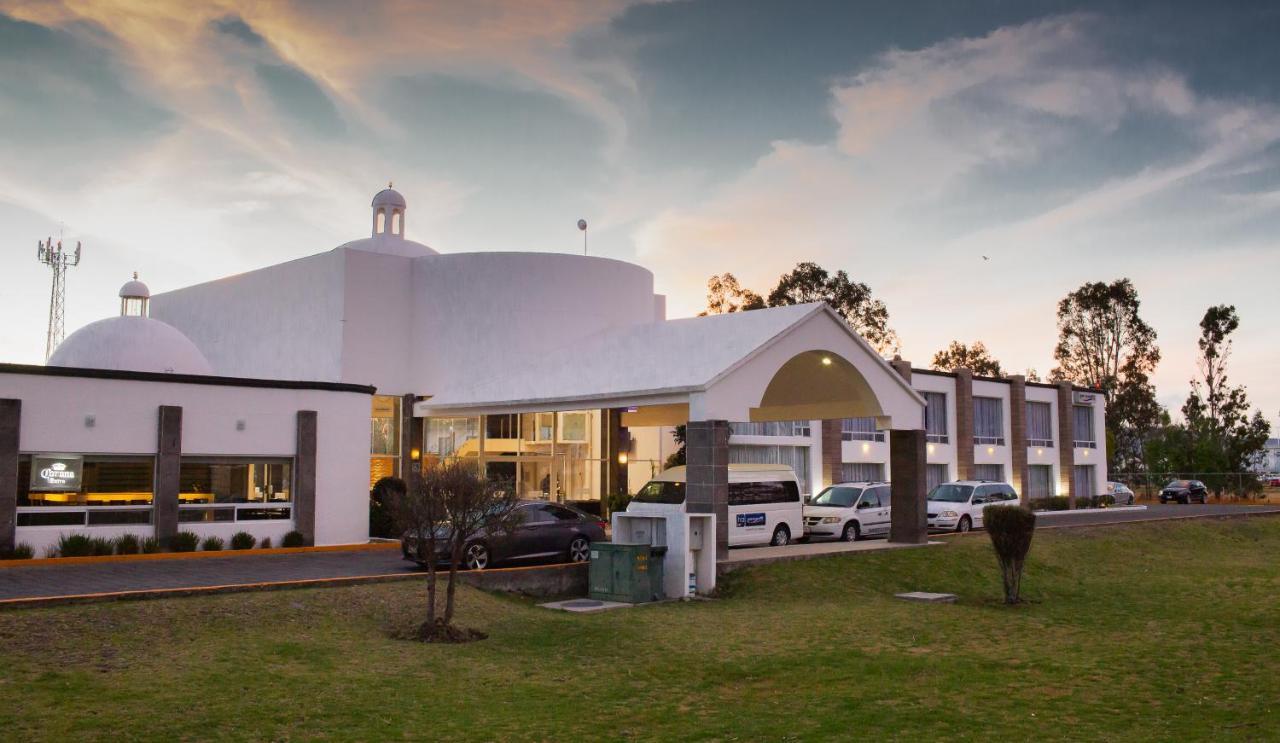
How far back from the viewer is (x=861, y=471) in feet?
134

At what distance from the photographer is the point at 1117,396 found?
70.4 meters

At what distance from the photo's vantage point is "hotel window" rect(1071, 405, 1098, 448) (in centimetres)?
5122

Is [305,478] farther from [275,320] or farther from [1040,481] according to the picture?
[1040,481]

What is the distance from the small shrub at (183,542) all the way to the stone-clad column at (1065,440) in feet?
131

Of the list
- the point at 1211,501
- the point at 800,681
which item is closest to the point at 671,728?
the point at 800,681

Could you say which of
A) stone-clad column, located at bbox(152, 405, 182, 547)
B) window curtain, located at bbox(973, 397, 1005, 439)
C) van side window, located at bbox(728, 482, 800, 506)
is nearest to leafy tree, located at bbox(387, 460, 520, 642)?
stone-clad column, located at bbox(152, 405, 182, 547)

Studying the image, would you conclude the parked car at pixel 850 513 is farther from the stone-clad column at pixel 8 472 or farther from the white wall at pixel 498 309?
the stone-clad column at pixel 8 472

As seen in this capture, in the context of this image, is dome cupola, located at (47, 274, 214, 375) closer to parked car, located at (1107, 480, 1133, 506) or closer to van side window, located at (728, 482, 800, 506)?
van side window, located at (728, 482, 800, 506)

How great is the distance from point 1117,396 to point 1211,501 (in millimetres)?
14263

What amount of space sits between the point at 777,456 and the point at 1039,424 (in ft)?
58.9

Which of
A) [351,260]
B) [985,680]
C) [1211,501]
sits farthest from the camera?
[1211,501]

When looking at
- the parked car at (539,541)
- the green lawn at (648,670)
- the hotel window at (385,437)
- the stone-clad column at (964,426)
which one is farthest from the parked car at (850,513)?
the stone-clad column at (964,426)

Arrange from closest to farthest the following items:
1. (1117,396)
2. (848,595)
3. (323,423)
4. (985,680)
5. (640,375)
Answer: (985,680)
(848,595)
(640,375)
(323,423)
(1117,396)

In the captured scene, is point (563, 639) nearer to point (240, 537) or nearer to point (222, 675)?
point (222, 675)
